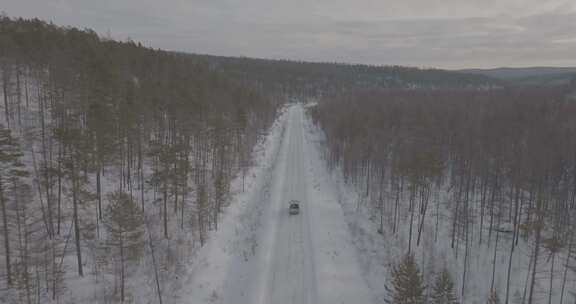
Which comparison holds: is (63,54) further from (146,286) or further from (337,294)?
(337,294)

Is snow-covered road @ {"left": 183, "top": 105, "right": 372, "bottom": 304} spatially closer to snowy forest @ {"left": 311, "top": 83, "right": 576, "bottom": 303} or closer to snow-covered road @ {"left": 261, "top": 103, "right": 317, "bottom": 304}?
snow-covered road @ {"left": 261, "top": 103, "right": 317, "bottom": 304}

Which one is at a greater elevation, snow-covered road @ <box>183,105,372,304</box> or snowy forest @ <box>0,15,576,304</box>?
snowy forest @ <box>0,15,576,304</box>

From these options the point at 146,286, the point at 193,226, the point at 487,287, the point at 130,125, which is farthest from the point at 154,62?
the point at 487,287

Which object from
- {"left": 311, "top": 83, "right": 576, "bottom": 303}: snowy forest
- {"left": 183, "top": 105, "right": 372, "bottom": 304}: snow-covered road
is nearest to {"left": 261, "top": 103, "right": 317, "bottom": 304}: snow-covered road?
{"left": 183, "top": 105, "right": 372, "bottom": 304}: snow-covered road

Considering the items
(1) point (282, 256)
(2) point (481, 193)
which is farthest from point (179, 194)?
(2) point (481, 193)

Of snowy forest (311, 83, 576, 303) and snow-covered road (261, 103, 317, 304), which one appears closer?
snow-covered road (261, 103, 317, 304)

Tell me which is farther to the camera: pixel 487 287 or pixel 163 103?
pixel 163 103

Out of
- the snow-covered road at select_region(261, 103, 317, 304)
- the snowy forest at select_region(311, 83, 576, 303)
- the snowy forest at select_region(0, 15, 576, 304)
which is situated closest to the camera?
the snowy forest at select_region(0, 15, 576, 304)

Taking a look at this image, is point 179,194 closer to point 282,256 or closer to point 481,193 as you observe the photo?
point 282,256
